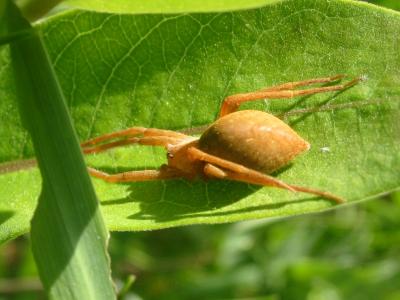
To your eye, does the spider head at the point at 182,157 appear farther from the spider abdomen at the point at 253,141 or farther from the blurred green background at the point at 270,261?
the blurred green background at the point at 270,261

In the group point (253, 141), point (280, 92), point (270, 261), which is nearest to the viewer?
point (280, 92)

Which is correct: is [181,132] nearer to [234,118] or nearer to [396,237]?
[234,118]

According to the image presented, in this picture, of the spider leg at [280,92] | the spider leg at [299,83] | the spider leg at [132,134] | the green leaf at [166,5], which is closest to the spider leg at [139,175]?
the spider leg at [132,134]

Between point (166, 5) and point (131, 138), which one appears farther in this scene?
point (131, 138)

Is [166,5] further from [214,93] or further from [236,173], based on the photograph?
[236,173]

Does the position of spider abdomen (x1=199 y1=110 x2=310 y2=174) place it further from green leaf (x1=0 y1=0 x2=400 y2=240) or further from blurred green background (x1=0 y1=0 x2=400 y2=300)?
blurred green background (x1=0 y1=0 x2=400 y2=300)

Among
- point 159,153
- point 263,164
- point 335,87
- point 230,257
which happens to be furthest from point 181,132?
point 230,257

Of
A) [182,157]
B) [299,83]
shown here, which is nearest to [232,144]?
[182,157]
